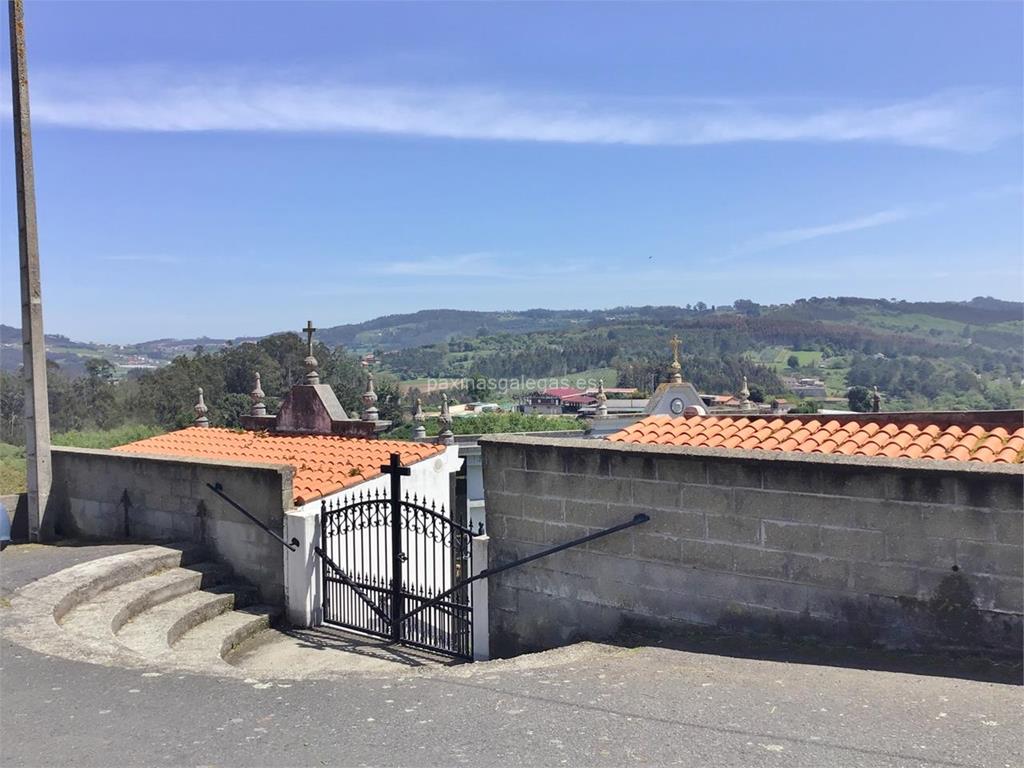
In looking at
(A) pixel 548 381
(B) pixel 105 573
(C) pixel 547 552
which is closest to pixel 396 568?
(C) pixel 547 552

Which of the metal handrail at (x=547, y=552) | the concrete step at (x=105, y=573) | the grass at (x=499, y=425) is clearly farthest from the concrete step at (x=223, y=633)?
the grass at (x=499, y=425)

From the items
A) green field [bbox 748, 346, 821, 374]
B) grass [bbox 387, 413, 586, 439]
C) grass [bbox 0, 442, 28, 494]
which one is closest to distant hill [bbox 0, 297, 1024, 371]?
green field [bbox 748, 346, 821, 374]

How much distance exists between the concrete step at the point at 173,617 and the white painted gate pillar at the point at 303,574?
612 millimetres

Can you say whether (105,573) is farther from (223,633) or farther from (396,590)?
(396,590)

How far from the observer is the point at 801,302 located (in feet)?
616

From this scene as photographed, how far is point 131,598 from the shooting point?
8.34 meters

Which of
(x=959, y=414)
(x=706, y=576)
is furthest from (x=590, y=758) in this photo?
(x=959, y=414)

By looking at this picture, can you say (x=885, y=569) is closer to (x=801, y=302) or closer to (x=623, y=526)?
(x=623, y=526)

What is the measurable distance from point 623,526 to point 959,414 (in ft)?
13.0

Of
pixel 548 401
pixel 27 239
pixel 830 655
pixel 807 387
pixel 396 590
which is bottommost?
pixel 548 401

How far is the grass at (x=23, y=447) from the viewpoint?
14109 millimetres

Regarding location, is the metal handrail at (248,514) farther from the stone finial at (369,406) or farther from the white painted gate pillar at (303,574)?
the stone finial at (369,406)

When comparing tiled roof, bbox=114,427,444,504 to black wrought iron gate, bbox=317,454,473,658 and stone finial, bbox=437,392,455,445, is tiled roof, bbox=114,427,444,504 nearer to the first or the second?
black wrought iron gate, bbox=317,454,473,658

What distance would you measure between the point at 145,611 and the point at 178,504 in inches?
80.2
